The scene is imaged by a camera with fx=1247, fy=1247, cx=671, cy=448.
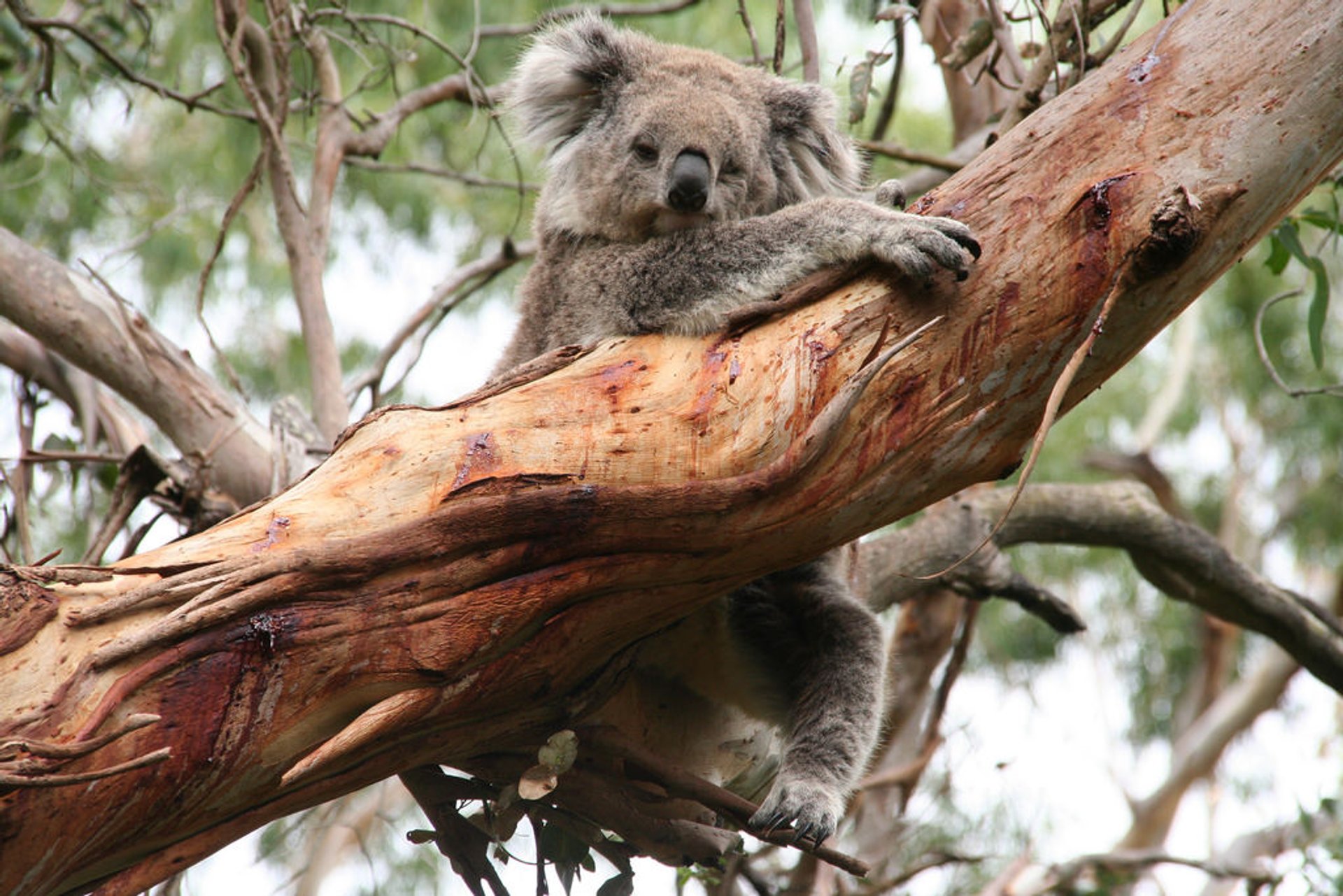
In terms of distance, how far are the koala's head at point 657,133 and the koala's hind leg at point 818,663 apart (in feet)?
3.21

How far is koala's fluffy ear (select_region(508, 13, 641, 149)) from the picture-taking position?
3.43 metres

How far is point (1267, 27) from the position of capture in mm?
2201

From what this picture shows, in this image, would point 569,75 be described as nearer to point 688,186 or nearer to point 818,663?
point 688,186

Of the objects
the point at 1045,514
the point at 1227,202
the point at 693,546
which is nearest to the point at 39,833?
the point at 693,546

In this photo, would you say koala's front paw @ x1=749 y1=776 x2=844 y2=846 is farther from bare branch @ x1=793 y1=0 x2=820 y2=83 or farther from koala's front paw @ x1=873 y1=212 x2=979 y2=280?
bare branch @ x1=793 y1=0 x2=820 y2=83

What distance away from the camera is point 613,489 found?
2.07 m

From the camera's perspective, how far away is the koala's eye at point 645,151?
320 cm

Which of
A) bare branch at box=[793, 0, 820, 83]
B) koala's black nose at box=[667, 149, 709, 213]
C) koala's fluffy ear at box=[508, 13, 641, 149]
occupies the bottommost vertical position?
koala's black nose at box=[667, 149, 709, 213]

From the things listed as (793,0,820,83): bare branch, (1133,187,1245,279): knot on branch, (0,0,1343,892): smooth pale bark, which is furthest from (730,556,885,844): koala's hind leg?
(793,0,820,83): bare branch

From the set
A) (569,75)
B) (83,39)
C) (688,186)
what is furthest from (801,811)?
(83,39)

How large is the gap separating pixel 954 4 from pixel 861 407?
3.36 m

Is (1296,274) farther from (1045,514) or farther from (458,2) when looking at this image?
(1045,514)

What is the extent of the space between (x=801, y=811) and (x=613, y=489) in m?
0.96

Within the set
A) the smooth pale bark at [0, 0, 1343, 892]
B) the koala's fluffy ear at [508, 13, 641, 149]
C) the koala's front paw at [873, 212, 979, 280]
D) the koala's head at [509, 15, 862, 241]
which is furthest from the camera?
the koala's fluffy ear at [508, 13, 641, 149]
